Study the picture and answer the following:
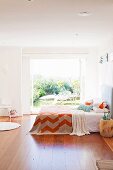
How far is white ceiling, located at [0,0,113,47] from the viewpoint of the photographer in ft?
12.3

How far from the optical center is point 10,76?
8664mm

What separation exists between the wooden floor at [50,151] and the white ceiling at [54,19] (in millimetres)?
2333

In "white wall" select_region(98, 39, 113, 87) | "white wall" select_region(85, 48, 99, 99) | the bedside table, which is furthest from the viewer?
"white wall" select_region(85, 48, 99, 99)

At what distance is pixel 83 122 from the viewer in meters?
6.09

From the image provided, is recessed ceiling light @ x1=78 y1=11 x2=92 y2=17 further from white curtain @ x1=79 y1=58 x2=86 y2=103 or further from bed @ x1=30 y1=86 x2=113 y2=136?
white curtain @ x1=79 y1=58 x2=86 y2=103

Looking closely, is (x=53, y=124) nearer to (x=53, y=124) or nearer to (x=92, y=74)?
(x=53, y=124)

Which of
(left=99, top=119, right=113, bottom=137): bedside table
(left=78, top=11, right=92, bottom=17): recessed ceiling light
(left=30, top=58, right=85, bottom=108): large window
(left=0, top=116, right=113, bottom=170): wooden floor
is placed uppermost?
(left=78, top=11, right=92, bottom=17): recessed ceiling light

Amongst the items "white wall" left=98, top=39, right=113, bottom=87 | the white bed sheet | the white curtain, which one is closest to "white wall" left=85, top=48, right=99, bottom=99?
the white curtain

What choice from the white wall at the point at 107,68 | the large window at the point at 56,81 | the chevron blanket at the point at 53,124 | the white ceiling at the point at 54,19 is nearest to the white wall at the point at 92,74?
the large window at the point at 56,81

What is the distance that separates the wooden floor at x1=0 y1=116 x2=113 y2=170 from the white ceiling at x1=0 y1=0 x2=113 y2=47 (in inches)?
91.8

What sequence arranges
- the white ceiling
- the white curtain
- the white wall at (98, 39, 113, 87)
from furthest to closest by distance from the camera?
the white curtain, the white wall at (98, 39, 113, 87), the white ceiling

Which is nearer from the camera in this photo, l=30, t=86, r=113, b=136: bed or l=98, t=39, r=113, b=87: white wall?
l=30, t=86, r=113, b=136: bed

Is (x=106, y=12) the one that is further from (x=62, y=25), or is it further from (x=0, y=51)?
(x=0, y=51)

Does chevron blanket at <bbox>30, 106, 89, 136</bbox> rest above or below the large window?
below
